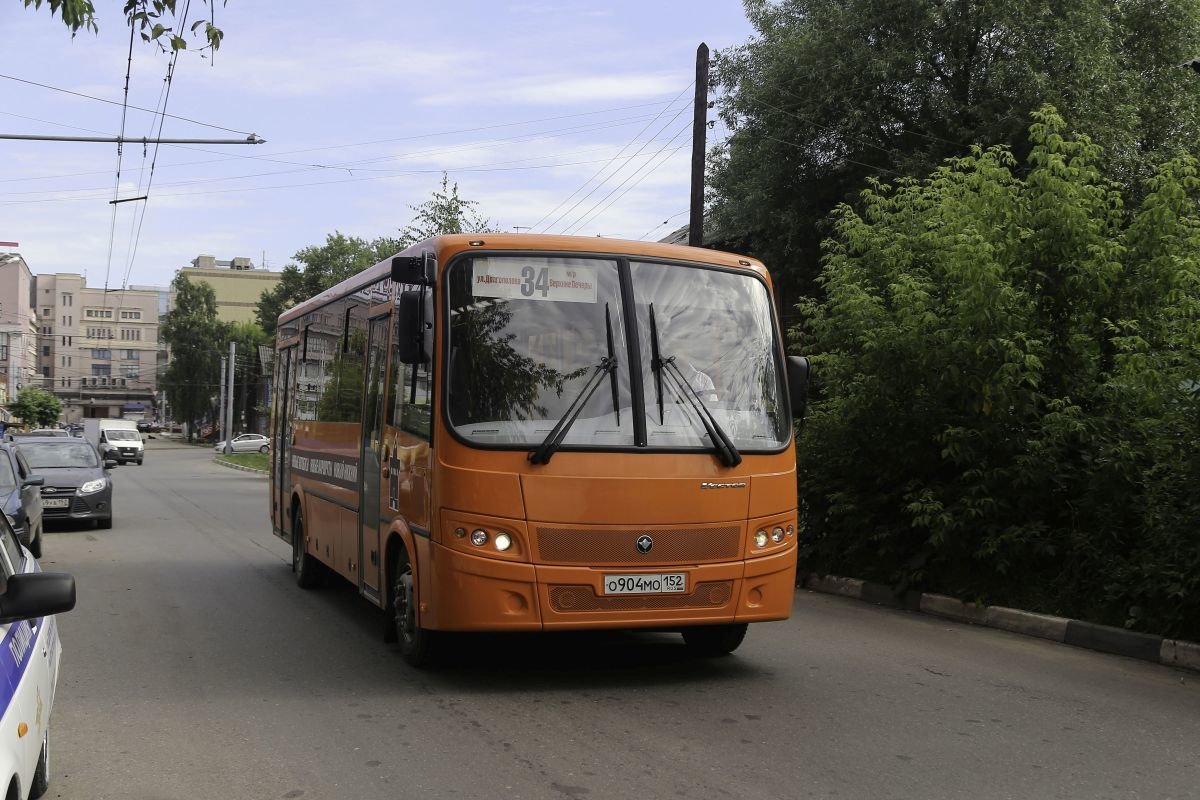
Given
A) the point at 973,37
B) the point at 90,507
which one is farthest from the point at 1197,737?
the point at 973,37

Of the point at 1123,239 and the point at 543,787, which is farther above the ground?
the point at 1123,239

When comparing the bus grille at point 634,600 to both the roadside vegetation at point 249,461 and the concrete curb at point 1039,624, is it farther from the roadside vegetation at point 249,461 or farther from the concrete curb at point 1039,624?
the roadside vegetation at point 249,461

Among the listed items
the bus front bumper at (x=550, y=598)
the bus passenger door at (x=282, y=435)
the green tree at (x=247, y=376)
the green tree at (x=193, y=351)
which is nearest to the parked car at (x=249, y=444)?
the green tree at (x=247, y=376)

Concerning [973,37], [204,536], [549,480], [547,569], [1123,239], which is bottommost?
[204,536]

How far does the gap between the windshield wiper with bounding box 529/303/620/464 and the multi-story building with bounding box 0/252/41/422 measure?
333ft

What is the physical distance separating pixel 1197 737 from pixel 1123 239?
5.43 meters

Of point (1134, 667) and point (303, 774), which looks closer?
point (303, 774)

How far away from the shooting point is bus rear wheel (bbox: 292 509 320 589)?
12250mm

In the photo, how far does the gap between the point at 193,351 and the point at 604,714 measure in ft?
395

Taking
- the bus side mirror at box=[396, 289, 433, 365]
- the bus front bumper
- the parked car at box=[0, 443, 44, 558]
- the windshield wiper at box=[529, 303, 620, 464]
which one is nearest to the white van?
the parked car at box=[0, 443, 44, 558]

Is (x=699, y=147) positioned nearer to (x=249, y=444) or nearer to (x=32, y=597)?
(x=32, y=597)

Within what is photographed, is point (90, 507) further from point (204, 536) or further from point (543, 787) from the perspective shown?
point (543, 787)

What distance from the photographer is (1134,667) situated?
8.59 meters

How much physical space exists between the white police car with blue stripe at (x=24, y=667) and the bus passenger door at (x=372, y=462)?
4.23m
